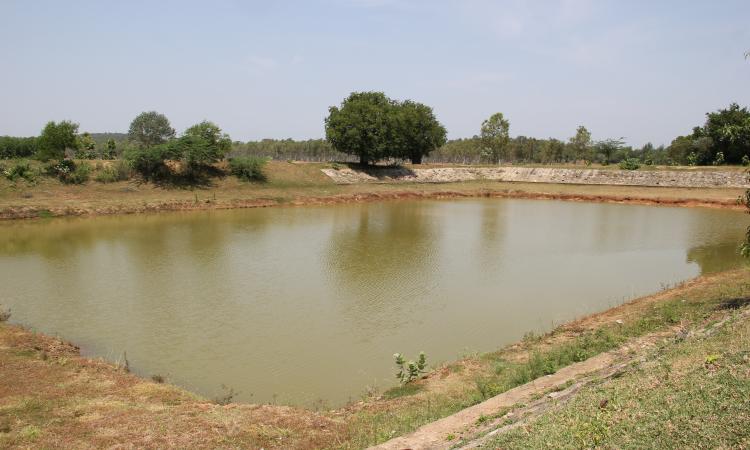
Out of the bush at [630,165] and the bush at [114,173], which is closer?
the bush at [114,173]

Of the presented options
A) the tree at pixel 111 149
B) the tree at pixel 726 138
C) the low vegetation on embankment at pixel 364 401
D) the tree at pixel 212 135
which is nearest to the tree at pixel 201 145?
the tree at pixel 212 135

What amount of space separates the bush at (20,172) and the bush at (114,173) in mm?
4598

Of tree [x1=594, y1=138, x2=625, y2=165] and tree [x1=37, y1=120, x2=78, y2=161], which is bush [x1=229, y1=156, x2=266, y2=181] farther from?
tree [x1=594, y1=138, x2=625, y2=165]

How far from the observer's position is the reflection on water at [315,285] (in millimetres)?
12094

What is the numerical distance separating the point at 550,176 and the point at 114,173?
151 feet

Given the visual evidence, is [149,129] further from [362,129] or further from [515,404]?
[515,404]

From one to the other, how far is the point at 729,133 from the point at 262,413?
39.2 ft

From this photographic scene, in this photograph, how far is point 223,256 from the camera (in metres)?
23.1

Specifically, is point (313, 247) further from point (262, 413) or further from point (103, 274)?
point (262, 413)

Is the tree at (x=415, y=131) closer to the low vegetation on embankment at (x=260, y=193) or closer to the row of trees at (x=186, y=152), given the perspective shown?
the low vegetation on embankment at (x=260, y=193)

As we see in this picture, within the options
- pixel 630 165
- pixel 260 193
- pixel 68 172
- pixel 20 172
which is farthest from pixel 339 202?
pixel 630 165

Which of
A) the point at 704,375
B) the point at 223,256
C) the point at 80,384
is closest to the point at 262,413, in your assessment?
the point at 80,384

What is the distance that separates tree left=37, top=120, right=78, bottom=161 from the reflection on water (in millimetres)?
11447

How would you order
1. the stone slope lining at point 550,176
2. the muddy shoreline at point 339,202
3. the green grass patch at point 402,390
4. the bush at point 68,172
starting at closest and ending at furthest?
the green grass patch at point 402,390
the muddy shoreline at point 339,202
the bush at point 68,172
the stone slope lining at point 550,176
